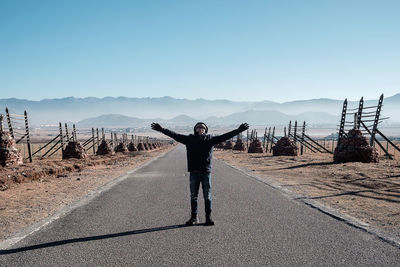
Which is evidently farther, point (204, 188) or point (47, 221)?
point (47, 221)

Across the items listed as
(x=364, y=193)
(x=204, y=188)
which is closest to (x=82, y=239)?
(x=204, y=188)

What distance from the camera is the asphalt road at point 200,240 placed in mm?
4371

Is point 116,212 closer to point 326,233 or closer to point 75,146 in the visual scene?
point 326,233

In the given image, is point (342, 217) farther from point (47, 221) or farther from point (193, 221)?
point (47, 221)

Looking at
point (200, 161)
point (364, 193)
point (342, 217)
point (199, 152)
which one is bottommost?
point (364, 193)

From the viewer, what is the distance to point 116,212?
23.9ft

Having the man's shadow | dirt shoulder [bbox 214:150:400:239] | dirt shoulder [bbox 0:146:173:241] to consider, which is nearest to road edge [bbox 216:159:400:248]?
dirt shoulder [bbox 214:150:400:239]

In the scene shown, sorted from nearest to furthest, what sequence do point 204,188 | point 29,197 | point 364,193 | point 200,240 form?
point 200,240
point 204,188
point 29,197
point 364,193

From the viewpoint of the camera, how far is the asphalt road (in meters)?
4.37

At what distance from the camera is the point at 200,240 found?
5.20 meters

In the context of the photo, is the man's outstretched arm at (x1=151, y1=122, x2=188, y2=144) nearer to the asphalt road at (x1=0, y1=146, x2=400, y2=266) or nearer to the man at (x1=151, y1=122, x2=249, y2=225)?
the man at (x1=151, y1=122, x2=249, y2=225)

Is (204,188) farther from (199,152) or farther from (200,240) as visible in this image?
(200,240)

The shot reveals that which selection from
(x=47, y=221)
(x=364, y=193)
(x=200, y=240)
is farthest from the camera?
(x=364, y=193)

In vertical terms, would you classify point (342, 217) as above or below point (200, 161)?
below
